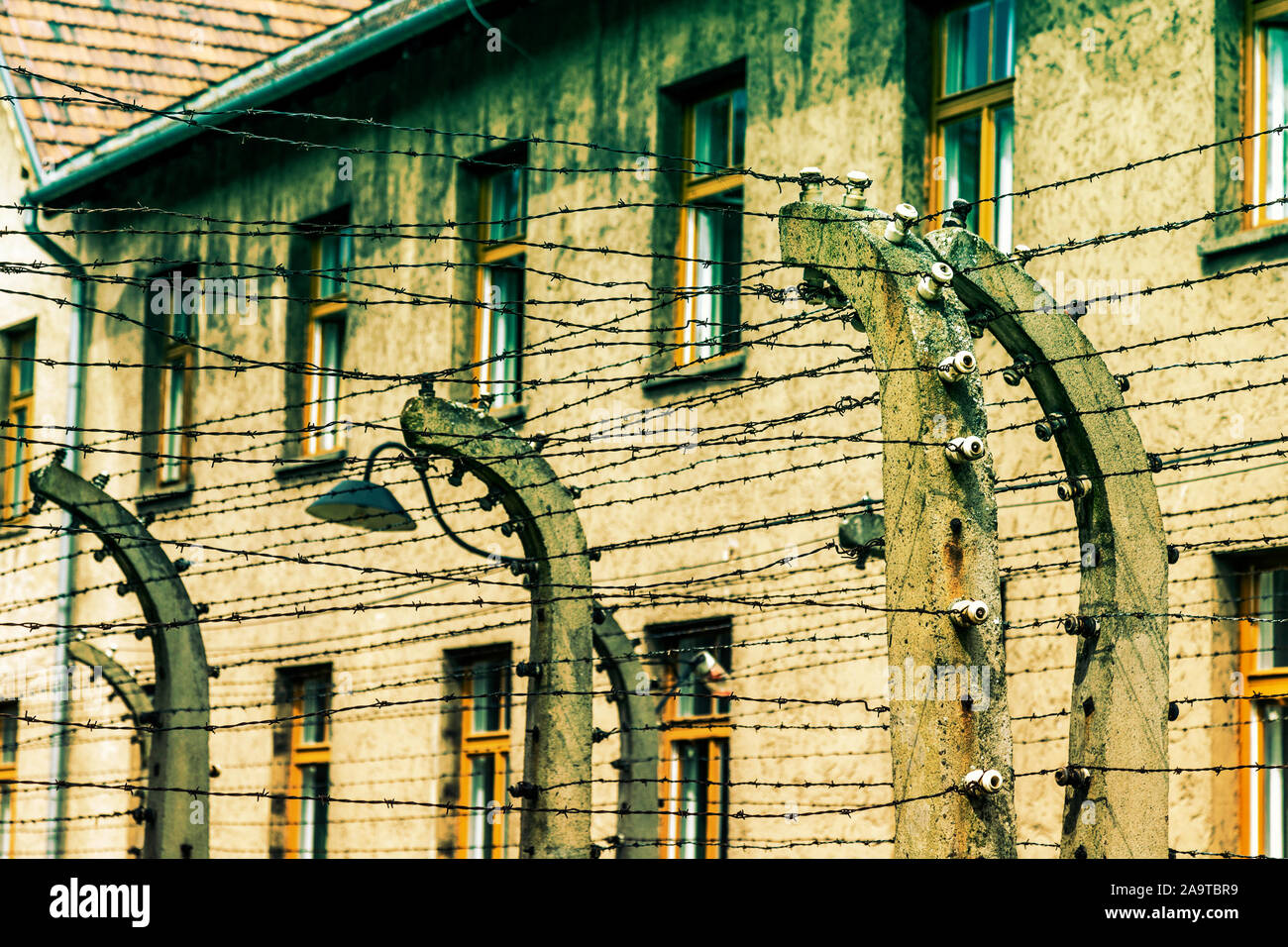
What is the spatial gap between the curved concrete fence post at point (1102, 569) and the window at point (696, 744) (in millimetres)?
6661

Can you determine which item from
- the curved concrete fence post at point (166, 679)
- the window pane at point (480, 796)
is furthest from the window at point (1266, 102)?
the window pane at point (480, 796)

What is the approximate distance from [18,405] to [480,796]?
30.7 ft

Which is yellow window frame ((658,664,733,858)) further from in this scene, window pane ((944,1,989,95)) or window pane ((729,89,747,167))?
window pane ((944,1,989,95))

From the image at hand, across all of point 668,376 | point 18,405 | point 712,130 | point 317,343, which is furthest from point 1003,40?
point 18,405

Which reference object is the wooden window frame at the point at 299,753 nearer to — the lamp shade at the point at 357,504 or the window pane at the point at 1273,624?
the lamp shade at the point at 357,504

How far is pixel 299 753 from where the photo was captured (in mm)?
17484

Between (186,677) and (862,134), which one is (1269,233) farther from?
(186,677)

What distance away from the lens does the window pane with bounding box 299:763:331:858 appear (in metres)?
17.0

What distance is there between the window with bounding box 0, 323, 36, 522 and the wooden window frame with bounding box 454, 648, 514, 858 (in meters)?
7.40

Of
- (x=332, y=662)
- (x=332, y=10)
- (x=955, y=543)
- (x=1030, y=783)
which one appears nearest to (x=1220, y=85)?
(x=1030, y=783)

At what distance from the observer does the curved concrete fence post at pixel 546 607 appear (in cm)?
841

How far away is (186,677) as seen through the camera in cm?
1065

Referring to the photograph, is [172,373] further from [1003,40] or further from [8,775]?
[1003,40]
